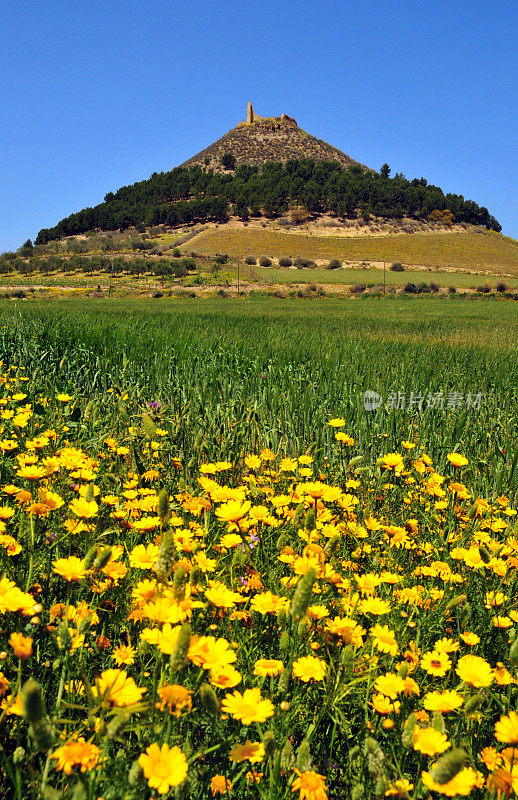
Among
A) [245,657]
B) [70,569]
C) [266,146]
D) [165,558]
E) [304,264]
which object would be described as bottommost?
[245,657]

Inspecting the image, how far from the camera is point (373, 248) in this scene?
230 feet

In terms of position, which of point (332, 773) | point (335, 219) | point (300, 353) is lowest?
point (332, 773)

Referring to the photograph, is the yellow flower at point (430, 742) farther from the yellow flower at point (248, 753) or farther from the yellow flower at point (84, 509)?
the yellow flower at point (84, 509)

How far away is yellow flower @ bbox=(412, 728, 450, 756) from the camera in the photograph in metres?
0.93

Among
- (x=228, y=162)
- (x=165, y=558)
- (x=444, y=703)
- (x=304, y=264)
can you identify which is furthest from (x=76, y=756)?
(x=228, y=162)

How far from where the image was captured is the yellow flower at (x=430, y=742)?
3.05 ft

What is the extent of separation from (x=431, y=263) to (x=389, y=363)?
6190 cm

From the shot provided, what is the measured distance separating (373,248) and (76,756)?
75316 millimetres

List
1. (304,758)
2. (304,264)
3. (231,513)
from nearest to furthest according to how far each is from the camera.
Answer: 1. (304,758)
2. (231,513)
3. (304,264)

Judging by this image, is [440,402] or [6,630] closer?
[6,630]

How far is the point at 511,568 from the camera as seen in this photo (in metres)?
1.73

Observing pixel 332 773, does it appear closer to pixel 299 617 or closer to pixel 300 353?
pixel 299 617

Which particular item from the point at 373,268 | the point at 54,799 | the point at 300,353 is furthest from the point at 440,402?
the point at 373,268

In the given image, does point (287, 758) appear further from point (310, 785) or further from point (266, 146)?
point (266, 146)
